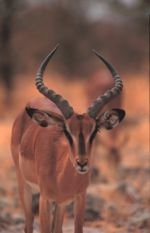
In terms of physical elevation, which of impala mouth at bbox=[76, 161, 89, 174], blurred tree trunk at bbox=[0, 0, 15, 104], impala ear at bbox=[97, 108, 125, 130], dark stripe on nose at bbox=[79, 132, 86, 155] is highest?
blurred tree trunk at bbox=[0, 0, 15, 104]

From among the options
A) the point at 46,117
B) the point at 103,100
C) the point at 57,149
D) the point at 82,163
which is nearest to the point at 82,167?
the point at 82,163

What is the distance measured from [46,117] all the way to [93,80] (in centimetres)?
1092

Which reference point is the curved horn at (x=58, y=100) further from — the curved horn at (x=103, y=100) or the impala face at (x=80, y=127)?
the curved horn at (x=103, y=100)

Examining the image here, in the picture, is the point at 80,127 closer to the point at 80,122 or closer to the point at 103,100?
the point at 80,122

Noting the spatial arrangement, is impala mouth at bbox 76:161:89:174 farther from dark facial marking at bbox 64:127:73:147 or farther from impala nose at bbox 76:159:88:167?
dark facial marking at bbox 64:127:73:147

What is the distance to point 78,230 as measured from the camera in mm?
7223

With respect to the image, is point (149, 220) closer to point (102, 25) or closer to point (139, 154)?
point (139, 154)

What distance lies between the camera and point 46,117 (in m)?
6.59

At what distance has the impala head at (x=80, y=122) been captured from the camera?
6109mm

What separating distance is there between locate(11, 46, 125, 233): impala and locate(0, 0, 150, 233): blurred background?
1663mm

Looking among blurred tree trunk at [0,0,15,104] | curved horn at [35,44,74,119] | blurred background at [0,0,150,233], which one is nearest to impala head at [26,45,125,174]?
curved horn at [35,44,74,119]

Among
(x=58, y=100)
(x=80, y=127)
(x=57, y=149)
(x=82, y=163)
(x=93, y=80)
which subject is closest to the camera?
(x=82, y=163)

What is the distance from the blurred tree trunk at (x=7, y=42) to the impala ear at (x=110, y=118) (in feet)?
52.2

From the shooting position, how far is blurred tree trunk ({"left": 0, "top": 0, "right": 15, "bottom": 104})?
75.0 feet
